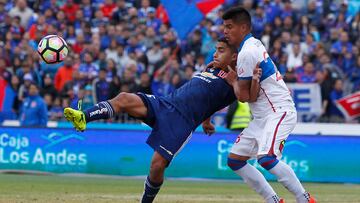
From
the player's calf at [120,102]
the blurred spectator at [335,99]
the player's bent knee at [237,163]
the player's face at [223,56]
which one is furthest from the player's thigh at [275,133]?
the blurred spectator at [335,99]

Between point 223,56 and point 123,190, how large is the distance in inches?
203

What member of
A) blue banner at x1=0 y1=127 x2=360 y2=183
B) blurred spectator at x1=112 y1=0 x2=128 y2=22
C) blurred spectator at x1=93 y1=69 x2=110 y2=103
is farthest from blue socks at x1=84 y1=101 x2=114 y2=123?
blurred spectator at x1=112 y1=0 x2=128 y2=22

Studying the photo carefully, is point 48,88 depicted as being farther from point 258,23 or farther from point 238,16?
point 238,16

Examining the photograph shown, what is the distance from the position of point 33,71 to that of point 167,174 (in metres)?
5.87

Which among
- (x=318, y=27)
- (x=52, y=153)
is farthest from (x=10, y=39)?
(x=318, y=27)

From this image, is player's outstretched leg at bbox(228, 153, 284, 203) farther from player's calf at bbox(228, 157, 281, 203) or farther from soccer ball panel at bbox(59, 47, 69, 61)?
soccer ball panel at bbox(59, 47, 69, 61)

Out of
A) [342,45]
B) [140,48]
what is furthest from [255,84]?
[140,48]

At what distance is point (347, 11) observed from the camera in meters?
27.0

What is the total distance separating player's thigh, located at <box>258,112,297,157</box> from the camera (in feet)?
38.0

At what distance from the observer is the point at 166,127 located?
12070 millimetres

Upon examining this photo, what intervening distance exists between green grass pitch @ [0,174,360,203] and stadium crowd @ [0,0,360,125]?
3891 millimetres

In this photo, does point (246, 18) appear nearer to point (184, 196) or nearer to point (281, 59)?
point (184, 196)

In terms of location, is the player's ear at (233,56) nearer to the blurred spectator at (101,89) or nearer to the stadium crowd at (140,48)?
the stadium crowd at (140,48)

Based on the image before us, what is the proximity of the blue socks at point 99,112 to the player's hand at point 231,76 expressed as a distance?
1558mm
